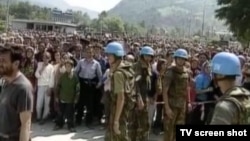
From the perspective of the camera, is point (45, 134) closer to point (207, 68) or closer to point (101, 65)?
point (101, 65)

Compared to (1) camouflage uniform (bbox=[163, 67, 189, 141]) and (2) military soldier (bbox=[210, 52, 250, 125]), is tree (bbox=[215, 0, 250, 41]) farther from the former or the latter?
(2) military soldier (bbox=[210, 52, 250, 125])

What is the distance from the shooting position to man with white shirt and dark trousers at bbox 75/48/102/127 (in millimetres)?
9523

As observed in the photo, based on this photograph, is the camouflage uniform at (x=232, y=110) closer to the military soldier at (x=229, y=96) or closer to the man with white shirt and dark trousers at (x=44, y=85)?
the military soldier at (x=229, y=96)

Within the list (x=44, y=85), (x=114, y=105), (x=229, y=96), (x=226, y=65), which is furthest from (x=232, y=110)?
(x=44, y=85)

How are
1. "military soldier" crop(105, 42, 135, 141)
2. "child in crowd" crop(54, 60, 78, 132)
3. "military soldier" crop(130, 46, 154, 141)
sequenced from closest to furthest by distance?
"military soldier" crop(105, 42, 135, 141) < "military soldier" crop(130, 46, 154, 141) < "child in crowd" crop(54, 60, 78, 132)

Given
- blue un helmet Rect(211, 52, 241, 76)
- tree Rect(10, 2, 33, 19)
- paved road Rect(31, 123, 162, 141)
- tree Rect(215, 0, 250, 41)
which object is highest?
tree Rect(10, 2, 33, 19)

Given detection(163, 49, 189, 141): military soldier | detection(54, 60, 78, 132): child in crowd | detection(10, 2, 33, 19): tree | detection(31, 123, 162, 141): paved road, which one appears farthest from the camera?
detection(10, 2, 33, 19): tree

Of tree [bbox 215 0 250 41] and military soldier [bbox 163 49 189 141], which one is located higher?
tree [bbox 215 0 250 41]

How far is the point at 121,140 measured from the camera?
609cm

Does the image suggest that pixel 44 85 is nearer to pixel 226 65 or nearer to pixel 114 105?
pixel 114 105

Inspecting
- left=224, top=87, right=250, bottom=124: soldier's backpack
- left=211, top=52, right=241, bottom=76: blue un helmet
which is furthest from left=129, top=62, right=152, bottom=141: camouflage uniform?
left=224, top=87, right=250, bottom=124: soldier's backpack

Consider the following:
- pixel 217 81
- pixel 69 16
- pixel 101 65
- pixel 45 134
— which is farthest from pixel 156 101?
pixel 69 16

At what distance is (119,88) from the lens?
19.3 ft

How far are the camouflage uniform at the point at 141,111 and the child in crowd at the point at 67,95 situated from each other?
188 cm
